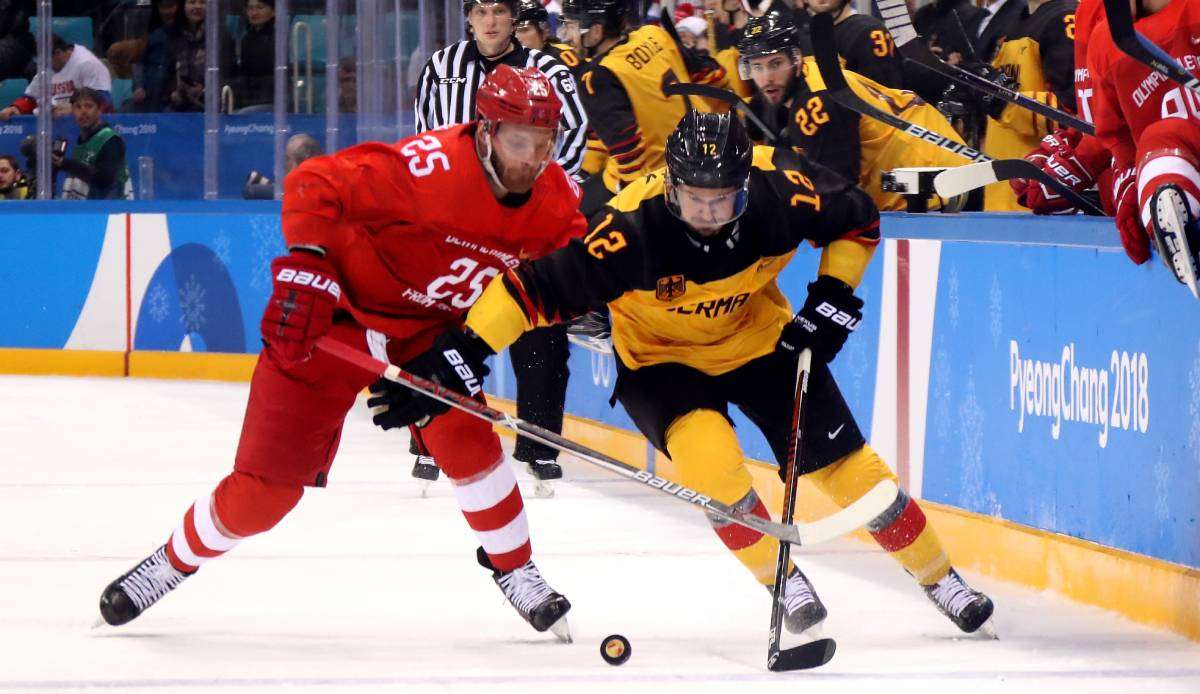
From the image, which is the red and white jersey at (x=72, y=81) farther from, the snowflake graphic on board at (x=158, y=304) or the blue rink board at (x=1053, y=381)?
the blue rink board at (x=1053, y=381)

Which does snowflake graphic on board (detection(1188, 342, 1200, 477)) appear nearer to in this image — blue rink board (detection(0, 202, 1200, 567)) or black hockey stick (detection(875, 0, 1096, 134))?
blue rink board (detection(0, 202, 1200, 567))

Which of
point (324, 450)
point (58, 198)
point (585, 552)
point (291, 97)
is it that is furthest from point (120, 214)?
point (324, 450)

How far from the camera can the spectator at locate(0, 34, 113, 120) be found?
930 centimetres

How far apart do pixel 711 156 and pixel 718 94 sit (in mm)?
2154


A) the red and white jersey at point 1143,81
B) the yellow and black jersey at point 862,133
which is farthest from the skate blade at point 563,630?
the yellow and black jersey at point 862,133

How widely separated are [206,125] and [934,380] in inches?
213

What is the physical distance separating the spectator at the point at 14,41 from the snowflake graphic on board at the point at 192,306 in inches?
54.3

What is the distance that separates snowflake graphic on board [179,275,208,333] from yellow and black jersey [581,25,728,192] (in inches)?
157

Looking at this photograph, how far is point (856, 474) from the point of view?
12.4 ft

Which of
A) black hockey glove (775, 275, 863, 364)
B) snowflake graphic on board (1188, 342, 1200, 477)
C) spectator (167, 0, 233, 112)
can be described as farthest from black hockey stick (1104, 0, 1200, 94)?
spectator (167, 0, 233, 112)

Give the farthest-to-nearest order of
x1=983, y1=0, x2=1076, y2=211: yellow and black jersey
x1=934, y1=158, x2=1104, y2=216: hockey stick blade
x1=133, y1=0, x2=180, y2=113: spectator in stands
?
x1=133, y1=0, x2=180, y2=113: spectator in stands, x1=983, y1=0, x2=1076, y2=211: yellow and black jersey, x1=934, y1=158, x2=1104, y2=216: hockey stick blade

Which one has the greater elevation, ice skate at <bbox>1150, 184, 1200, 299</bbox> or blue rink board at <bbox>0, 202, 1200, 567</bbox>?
ice skate at <bbox>1150, 184, 1200, 299</bbox>

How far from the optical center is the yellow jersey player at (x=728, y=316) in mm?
3574

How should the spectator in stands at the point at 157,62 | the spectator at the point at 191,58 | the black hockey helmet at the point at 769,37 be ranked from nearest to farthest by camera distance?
the black hockey helmet at the point at 769,37
the spectator at the point at 191,58
the spectator in stands at the point at 157,62
